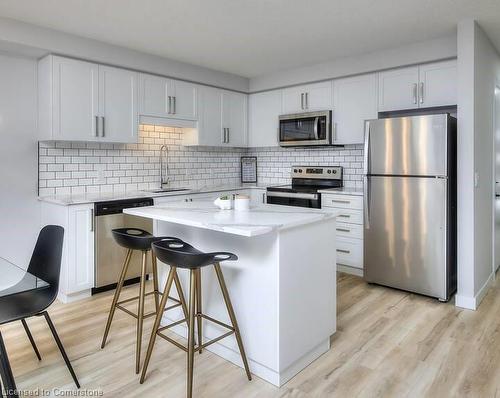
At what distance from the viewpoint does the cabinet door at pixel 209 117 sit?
187 inches

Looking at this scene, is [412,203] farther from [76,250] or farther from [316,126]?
[76,250]

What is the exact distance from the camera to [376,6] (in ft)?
9.46

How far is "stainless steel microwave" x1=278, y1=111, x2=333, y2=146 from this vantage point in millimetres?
4473

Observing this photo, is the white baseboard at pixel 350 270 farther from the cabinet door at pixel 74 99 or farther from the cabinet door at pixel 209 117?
the cabinet door at pixel 74 99

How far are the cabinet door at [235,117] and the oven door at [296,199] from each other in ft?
3.20

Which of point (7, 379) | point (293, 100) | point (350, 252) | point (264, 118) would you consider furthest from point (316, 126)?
point (7, 379)

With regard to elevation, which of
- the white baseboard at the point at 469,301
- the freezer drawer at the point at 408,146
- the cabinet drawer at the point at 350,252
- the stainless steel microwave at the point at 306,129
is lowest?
the white baseboard at the point at 469,301

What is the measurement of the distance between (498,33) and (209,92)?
3.04 m

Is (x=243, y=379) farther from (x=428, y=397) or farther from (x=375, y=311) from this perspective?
(x=375, y=311)

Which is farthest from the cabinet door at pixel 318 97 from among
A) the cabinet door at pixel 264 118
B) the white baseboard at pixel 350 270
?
the white baseboard at pixel 350 270

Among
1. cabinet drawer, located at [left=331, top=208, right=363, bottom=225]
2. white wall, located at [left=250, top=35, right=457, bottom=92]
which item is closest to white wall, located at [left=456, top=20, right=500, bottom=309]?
white wall, located at [left=250, top=35, right=457, bottom=92]

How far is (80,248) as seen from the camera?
11.3 feet

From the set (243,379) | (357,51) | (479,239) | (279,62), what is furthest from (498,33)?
(243,379)

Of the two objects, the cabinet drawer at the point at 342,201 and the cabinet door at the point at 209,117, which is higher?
the cabinet door at the point at 209,117
